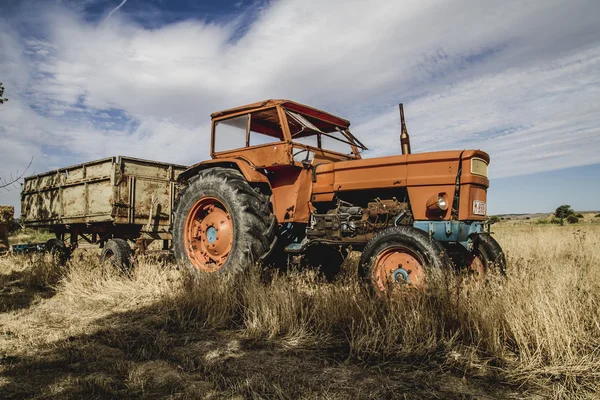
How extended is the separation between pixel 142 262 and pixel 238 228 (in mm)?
2032

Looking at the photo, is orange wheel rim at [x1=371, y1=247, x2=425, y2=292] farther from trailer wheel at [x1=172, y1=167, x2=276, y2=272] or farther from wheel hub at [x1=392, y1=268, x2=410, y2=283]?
trailer wheel at [x1=172, y1=167, x2=276, y2=272]

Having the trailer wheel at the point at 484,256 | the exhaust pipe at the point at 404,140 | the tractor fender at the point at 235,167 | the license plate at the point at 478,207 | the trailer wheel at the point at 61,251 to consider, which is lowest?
the trailer wheel at the point at 61,251

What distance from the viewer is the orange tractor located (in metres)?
4.30

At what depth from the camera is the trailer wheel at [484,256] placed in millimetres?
4672

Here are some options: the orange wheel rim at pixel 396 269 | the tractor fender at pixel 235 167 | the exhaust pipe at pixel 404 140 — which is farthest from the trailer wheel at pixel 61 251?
the exhaust pipe at pixel 404 140

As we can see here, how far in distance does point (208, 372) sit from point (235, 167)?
11.4 feet

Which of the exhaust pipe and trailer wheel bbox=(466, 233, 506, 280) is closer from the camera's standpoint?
trailer wheel bbox=(466, 233, 506, 280)

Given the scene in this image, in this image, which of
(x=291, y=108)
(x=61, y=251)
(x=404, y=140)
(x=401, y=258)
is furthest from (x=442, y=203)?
(x=61, y=251)

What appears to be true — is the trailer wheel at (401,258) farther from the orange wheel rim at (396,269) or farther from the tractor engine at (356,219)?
the tractor engine at (356,219)

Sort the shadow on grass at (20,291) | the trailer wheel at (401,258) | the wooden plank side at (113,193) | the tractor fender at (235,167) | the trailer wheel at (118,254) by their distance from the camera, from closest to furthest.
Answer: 1. the trailer wheel at (401,258)
2. the shadow on grass at (20,291)
3. the tractor fender at (235,167)
4. the trailer wheel at (118,254)
5. the wooden plank side at (113,193)

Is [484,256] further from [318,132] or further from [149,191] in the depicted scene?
[149,191]

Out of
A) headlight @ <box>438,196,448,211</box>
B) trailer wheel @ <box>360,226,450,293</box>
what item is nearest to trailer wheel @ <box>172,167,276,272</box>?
trailer wheel @ <box>360,226,450,293</box>

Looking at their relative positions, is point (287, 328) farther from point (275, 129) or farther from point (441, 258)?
point (275, 129)

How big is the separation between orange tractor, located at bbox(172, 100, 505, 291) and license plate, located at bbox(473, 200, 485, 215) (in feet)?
0.04
